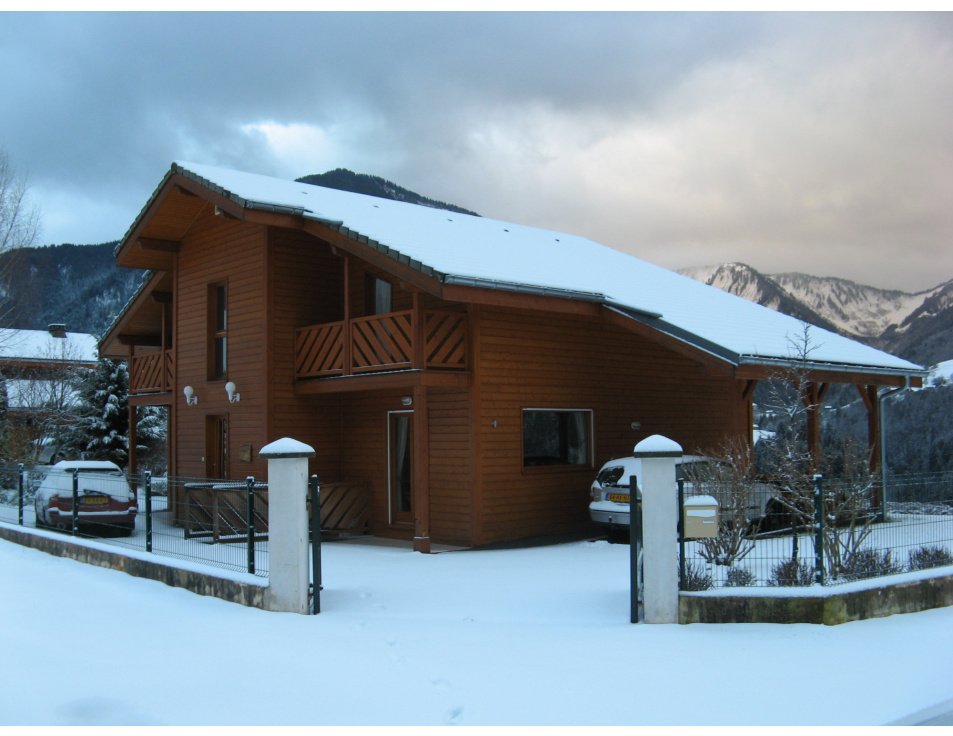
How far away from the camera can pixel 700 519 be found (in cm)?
770

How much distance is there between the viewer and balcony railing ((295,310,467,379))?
12.8 m

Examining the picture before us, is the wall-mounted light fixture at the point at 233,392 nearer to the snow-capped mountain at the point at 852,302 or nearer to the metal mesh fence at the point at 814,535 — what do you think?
the metal mesh fence at the point at 814,535

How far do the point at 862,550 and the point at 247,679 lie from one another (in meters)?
6.10

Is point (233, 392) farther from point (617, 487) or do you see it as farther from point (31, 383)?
point (31, 383)

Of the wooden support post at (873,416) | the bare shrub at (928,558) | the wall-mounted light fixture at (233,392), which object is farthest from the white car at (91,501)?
the wooden support post at (873,416)

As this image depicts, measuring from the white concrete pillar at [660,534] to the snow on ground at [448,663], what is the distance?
279 mm

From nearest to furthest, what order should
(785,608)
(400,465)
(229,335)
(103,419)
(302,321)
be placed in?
(785,608), (400,465), (302,321), (229,335), (103,419)

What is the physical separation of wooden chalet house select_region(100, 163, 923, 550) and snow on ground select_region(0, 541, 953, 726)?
4.13 m

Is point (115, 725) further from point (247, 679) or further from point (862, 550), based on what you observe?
point (862, 550)

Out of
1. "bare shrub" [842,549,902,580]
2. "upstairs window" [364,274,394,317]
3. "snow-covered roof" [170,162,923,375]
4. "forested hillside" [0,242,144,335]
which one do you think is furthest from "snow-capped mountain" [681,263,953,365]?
"forested hillside" [0,242,144,335]

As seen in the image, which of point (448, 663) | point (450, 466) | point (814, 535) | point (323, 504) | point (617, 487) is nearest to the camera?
point (448, 663)

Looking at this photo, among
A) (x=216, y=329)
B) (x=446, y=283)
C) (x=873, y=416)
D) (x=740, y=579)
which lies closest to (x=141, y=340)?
(x=216, y=329)

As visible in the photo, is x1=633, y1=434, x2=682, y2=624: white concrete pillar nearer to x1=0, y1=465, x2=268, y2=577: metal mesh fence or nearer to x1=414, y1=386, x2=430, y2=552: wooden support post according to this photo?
x1=0, y1=465, x2=268, y2=577: metal mesh fence

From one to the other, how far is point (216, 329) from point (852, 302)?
55.8 metres
